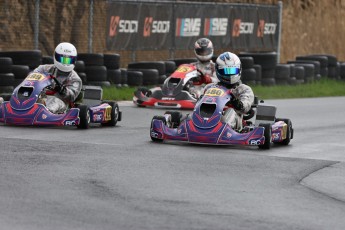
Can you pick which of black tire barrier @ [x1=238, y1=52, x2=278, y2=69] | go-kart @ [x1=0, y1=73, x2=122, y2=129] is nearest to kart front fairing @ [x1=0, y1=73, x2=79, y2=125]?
go-kart @ [x1=0, y1=73, x2=122, y2=129]

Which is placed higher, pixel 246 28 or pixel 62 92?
pixel 246 28

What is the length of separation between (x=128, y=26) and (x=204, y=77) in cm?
474

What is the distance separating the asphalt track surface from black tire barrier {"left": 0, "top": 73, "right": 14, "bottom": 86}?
402 centimetres

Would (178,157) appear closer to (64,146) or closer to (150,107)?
(64,146)

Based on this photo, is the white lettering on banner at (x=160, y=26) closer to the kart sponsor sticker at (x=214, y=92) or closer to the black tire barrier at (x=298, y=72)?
the black tire barrier at (x=298, y=72)

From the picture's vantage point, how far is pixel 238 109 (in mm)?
12766

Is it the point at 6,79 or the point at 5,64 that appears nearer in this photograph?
the point at 5,64

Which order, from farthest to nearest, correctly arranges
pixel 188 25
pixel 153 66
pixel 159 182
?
pixel 188 25 → pixel 153 66 → pixel 159 182

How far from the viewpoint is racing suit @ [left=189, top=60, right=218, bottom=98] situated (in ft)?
60.2

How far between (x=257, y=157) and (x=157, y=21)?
12.2 m

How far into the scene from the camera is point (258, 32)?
28.1 meters

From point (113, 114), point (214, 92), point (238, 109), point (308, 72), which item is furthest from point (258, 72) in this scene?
point (214, 92)

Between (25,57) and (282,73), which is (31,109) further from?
(282,73)

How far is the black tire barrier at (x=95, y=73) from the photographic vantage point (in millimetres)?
20031
